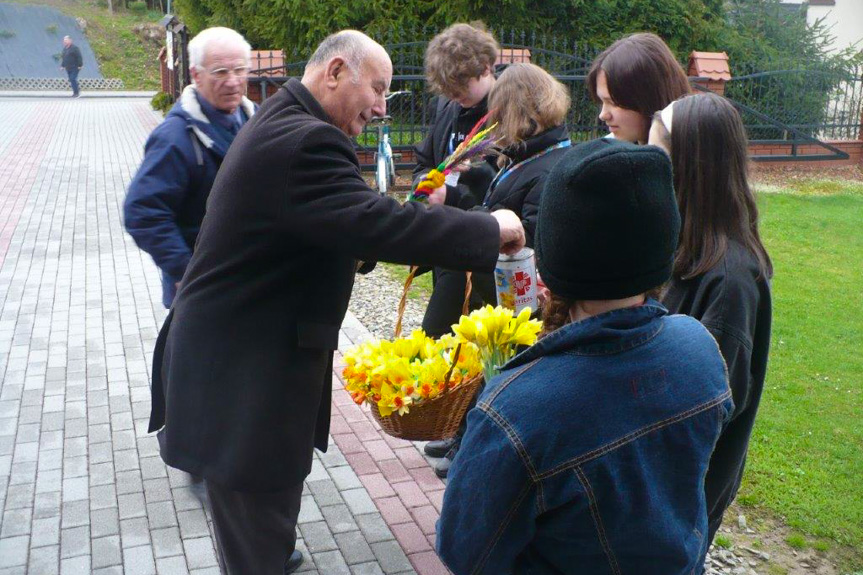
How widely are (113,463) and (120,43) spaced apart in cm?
4379

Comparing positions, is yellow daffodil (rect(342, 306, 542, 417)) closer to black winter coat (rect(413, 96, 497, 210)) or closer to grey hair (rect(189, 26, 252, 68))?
black winter coat (rect(413, 96, 497, 210))

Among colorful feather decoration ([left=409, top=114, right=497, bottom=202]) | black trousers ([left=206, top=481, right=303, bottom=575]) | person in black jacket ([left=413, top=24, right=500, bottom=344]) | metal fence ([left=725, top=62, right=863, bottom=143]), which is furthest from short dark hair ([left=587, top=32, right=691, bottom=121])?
metal fence ([left=725, top=62, right=863, bottom=143])

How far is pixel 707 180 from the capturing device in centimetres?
238

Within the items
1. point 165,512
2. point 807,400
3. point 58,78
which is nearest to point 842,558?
point 807,400

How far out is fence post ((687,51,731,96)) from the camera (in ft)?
Answer: 46.8

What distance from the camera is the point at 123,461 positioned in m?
4.69

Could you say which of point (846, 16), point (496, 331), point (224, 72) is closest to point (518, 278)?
point (496, 331)

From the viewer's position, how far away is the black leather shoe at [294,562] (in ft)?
12.0

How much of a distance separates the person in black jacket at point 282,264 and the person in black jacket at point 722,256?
54 centimetres

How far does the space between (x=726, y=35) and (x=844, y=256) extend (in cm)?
918

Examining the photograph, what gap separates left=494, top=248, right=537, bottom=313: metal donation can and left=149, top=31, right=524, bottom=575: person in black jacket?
0.35ft

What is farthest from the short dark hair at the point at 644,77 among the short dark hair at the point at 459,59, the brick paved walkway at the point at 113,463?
the brick paved walkway at the point at 113,463

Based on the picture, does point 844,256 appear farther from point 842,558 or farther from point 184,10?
point 184,10

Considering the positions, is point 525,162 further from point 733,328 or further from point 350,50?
point 733,328
